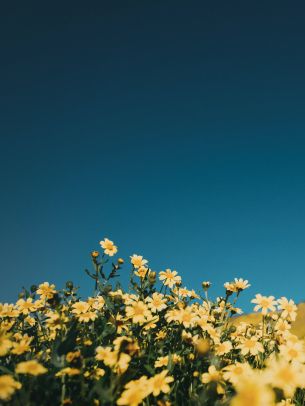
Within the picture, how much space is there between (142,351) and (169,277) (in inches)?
90.8

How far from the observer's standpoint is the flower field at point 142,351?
225 cm

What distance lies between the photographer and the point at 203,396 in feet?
7.86

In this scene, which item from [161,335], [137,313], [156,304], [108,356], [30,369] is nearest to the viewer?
[30,369]

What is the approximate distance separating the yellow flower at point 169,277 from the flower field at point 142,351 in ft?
0.05

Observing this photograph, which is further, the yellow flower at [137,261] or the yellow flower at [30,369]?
the yellow flower at [137,261]

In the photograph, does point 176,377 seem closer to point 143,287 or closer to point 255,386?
point 143,287

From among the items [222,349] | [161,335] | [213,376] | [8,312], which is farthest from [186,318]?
[8,312]

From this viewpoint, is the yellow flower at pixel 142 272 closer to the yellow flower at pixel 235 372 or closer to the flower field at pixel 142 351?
the flower field at pixel 142 351

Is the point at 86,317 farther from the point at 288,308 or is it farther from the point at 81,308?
the point at 288,308

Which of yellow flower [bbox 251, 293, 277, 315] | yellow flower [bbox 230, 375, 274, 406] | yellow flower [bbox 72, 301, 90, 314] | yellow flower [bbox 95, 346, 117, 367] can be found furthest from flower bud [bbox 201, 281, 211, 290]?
yellow flower [bbox 230, 375, 274, 406]

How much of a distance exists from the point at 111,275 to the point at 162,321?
81cm

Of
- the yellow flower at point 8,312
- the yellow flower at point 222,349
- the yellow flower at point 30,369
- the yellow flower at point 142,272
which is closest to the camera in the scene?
the yellow flower at point 30,369

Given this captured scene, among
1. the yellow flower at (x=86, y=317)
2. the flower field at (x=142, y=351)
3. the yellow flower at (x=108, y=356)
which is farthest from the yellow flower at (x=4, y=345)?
the yellow flower at (x=86, y=317)

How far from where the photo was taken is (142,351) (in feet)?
8.77
